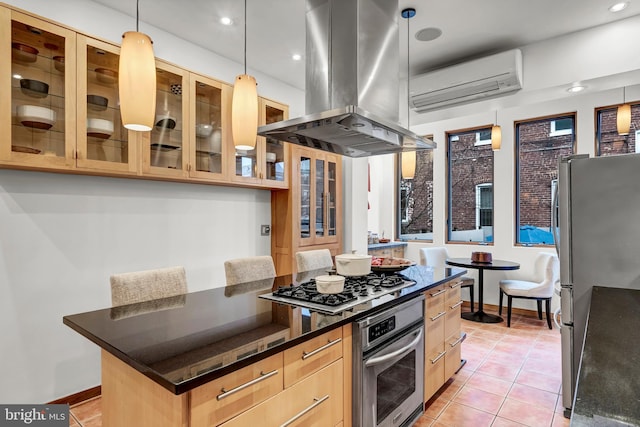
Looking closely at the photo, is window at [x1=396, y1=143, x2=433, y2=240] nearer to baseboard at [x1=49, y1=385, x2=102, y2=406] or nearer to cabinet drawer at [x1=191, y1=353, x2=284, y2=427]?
baseboard at [x1=49, y1=385, x2=102, y2=406]

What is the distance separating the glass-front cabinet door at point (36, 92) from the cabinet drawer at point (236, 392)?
6.26 feet

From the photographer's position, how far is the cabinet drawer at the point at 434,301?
2.32 meters

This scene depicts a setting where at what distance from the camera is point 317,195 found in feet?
13.2

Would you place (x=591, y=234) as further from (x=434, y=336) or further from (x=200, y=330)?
(x=200, y=330)

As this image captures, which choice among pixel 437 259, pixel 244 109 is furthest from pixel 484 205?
pixel 244 109

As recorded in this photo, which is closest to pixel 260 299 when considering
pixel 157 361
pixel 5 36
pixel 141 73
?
pixel 157 361

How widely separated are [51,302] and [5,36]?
1699mm

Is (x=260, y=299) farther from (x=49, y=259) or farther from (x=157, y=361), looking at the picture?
(x=49, y=259)

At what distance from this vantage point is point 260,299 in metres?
1.91

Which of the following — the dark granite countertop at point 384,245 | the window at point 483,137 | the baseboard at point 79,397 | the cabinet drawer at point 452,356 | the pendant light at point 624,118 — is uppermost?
the window at point 483,137

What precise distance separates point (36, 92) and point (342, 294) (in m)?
2.23

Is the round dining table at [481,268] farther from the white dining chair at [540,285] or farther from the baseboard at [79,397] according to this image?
the baseboard at [79,397]

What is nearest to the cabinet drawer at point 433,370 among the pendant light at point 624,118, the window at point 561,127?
the pendant light at point 624,118

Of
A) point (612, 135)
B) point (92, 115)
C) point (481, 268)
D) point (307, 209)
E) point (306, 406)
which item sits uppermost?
point (612, 135)
